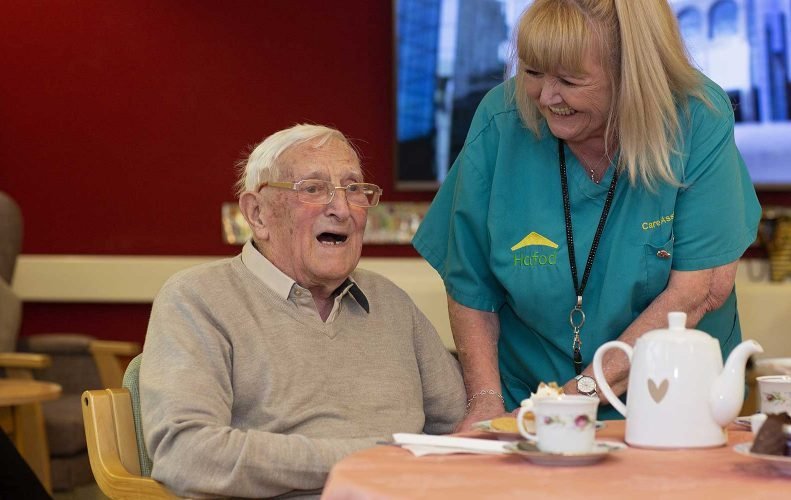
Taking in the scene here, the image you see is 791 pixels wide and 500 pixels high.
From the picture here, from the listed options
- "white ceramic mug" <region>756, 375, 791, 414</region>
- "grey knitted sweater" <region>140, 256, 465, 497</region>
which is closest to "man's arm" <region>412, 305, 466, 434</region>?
"grey knitted sweater" <region>140, 256, 465, 497</region>

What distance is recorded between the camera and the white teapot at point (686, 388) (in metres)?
1.54

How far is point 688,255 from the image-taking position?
7.20 ft

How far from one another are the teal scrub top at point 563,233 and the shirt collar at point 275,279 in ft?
0.79

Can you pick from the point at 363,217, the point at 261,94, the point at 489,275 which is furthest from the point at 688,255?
the point at 261,94

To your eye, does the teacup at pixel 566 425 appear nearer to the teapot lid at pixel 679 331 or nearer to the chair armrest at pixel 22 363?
the teapot lid at pixel 679 331

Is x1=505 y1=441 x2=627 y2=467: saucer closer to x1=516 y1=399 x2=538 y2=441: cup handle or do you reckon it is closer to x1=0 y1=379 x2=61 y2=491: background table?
x1=516 y1=399 x2=538 y2=441: cup handle

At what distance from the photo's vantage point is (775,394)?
167cm

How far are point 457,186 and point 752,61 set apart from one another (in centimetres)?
239

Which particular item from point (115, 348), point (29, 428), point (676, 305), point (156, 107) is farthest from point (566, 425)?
point (156, 107)

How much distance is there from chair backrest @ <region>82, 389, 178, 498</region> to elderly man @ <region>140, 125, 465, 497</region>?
2.8 inches

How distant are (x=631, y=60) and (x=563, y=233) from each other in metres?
0.35

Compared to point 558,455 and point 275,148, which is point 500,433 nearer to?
point 558,455

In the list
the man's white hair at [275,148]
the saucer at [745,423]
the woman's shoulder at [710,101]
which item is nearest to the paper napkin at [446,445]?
the saucer at [745,423]

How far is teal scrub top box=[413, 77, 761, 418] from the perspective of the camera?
2.19m
